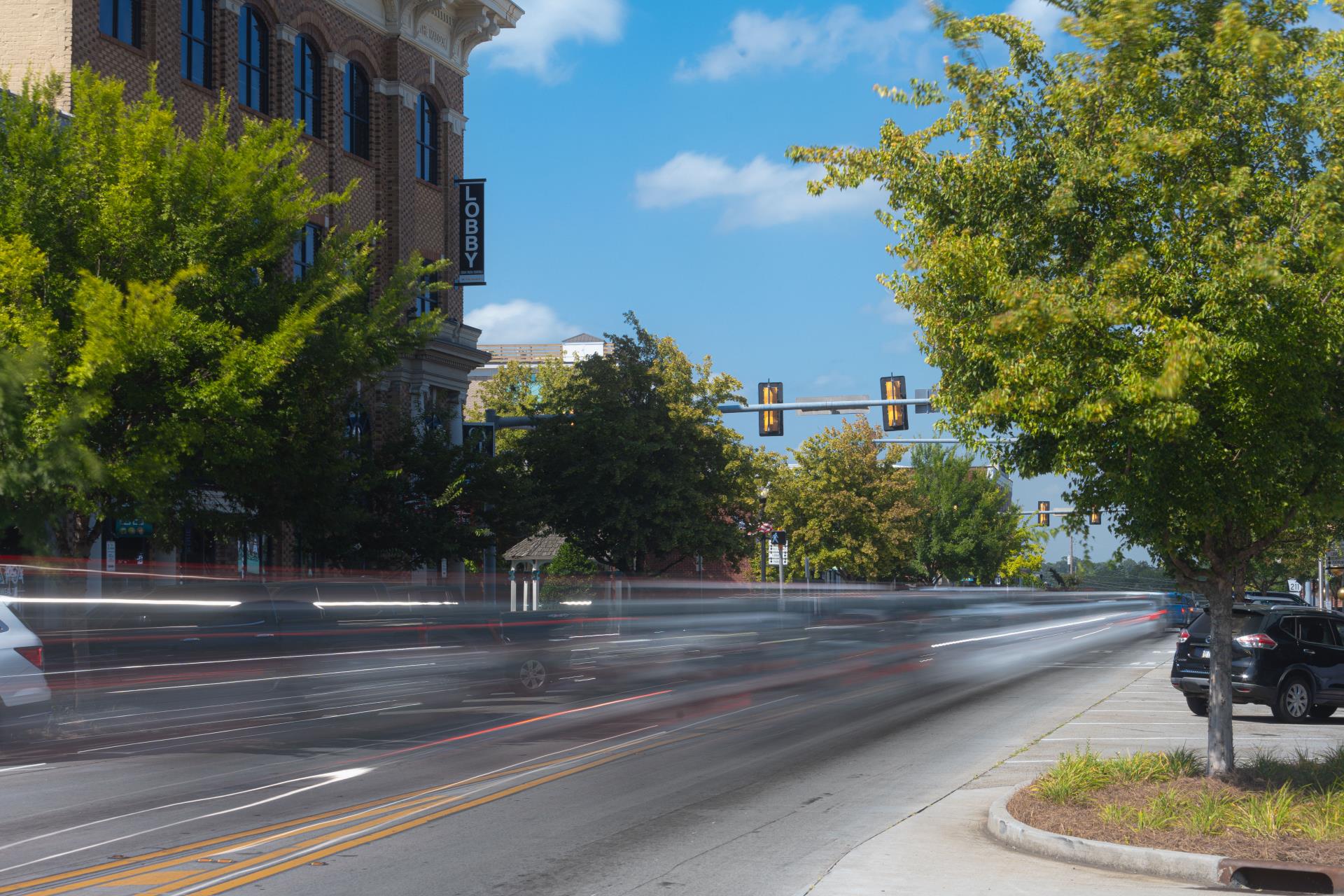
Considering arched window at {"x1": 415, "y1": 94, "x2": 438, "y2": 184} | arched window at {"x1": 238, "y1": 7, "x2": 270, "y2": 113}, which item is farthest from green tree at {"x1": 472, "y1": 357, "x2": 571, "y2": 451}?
arched window at {"x1": 238, "y1": 7, "x2": 270, "y2": 113}

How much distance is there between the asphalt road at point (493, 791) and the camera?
26.9 feet

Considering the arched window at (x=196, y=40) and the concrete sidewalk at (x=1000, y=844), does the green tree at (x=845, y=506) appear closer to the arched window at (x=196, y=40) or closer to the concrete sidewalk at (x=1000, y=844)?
the arched window at (x=196, y=40)

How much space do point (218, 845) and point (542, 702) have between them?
37.1 ft

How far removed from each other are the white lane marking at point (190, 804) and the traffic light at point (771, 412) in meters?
21.2

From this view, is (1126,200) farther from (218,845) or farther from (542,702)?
(542,702)

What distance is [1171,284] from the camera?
29.9 feet

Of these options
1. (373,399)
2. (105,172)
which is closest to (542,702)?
(105,172)

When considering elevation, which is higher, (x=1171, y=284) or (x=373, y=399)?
(x=373, y=399)

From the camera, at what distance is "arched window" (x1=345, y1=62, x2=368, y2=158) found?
36594 millimetres

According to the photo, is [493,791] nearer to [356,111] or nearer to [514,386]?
[356,111]

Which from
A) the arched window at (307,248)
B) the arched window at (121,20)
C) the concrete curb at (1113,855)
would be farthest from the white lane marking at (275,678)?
the arched window at (121,20)

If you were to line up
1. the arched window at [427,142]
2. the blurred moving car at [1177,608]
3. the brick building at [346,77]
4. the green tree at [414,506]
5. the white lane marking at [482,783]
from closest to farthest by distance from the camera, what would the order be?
the white lane marking at [482,783] → the brick building at [346,77] → the green tree at [414,506] → the arched window at [427,142] → the blurred moving car at [1177,608]

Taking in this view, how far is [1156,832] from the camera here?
8.63m

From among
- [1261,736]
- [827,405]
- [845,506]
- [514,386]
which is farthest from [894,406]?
[514,386]
